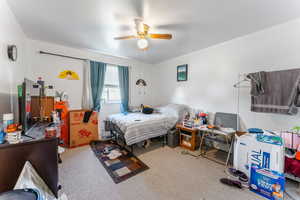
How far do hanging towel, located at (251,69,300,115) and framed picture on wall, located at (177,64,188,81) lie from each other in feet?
5.94

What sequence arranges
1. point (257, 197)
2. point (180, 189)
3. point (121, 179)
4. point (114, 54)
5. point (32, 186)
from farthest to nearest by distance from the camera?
1. point (114, 54)
2. point (121, 179)
3. point (180, 189)
4. point (257, 197)
5. point (32, 186)

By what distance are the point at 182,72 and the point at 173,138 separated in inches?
78.9

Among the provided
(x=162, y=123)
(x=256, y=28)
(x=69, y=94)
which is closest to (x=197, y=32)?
(x=256, y=28)

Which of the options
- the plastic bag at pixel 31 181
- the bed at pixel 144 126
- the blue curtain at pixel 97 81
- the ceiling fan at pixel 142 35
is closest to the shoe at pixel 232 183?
the bed at pixel 144 126

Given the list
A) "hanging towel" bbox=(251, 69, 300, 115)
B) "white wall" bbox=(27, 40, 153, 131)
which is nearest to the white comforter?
"white wall" bbox=(27, 40, 153, 131)

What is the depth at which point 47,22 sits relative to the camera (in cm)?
208

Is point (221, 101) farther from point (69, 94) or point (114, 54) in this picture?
point (69, 94)

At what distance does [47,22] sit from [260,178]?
13.3 feet

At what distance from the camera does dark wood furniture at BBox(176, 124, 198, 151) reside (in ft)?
9.16

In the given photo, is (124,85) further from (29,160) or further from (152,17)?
(29,160)

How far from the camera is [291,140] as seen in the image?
1766 millimetres

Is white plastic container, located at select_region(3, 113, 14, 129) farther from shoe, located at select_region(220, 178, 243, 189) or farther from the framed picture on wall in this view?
the framed picture on wall

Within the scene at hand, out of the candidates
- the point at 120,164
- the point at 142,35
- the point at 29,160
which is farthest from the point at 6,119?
the point at 142,35

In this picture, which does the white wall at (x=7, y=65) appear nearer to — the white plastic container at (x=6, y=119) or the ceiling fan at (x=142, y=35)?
the white plastic container at (x=6, y=119)
